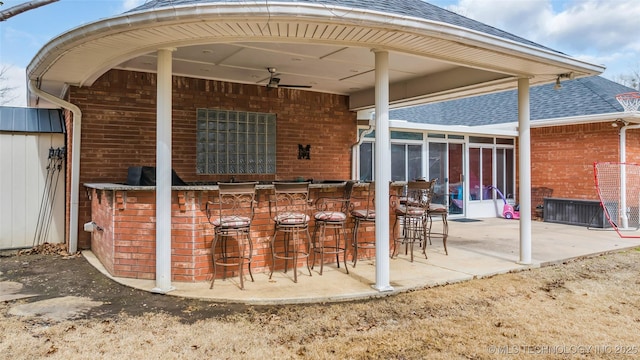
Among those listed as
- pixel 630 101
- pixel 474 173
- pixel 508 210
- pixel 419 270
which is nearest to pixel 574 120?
pixel 630 101

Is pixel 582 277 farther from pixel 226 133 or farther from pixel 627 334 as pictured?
pixel 226 133

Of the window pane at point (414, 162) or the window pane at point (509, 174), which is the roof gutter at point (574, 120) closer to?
the window pane at point (509, 174)

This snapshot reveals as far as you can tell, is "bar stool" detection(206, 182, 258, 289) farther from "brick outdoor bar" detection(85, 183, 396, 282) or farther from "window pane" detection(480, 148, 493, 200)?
"window pane" detection(480, 148, 493, 200)

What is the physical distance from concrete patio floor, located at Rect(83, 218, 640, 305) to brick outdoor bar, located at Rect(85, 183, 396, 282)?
6.1 inches

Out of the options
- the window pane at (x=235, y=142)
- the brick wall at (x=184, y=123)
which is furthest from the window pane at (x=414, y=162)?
the window pane at (x=235, y=142)

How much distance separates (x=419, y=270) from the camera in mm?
5430

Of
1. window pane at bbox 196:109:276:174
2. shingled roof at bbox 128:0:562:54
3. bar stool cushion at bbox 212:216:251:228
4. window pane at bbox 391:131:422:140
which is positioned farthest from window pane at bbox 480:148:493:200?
bar stool cushion at bbox 212:216:251:228

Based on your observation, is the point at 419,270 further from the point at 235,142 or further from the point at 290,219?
the point at 235,142

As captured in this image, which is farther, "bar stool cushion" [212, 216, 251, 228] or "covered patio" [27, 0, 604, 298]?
"bar stool cushion" [212, 216, 251, 228]

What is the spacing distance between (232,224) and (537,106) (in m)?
11.1

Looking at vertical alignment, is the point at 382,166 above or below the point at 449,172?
below

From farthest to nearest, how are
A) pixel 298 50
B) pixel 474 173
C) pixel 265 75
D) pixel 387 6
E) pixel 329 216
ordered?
pixel 474 173 < pixel 265 75 < pixel 298 50 < pixel 329 216 < pixel 387 6

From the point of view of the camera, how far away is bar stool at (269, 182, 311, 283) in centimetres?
484

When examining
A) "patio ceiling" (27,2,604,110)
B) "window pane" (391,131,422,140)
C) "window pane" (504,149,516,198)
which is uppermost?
"patio ceiling" (27,2,604,110)
